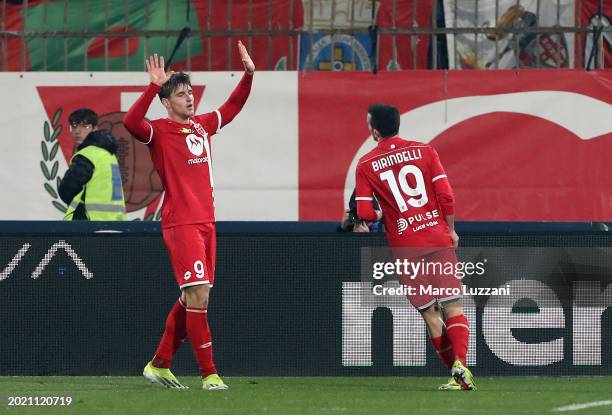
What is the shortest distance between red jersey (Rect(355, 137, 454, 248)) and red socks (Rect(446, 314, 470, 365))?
18.6 inches

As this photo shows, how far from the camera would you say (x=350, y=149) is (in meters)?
12.9

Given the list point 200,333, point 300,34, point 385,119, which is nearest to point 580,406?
point 385,119

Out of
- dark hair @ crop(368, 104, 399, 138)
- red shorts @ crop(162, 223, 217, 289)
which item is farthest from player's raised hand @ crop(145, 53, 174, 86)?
dark hair @ crop(368, 104, 399, 138)

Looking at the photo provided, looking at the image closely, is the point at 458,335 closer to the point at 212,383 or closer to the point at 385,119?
the point at 385,119

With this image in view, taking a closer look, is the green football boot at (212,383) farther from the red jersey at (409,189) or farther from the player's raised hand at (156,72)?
the player's raised hand at (156,72)

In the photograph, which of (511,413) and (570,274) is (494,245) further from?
(511,413)

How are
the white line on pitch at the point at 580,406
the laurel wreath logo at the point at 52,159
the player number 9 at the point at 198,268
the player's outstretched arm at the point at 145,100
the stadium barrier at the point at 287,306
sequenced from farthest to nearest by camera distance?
the laurel wreath logo at the point at 52,159, the stadium barrier at the point at 287,306, the player number 9 at the point at 198,268, the player's outstretched arm at the point at 145,100, the white line on pitch at the point at 580,406

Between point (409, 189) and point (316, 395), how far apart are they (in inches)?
55.6

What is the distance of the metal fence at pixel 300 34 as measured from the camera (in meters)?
13.1

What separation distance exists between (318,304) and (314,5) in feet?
12.8

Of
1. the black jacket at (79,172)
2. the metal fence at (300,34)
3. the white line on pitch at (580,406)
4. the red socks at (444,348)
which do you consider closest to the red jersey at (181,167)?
the red socks at (444,348)

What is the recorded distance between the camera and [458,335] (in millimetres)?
9062

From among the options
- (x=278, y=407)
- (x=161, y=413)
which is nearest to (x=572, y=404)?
(x=278, y=407)

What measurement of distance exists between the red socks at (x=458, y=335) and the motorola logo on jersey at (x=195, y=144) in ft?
6.10
